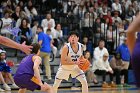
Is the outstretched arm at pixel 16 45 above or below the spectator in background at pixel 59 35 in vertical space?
below

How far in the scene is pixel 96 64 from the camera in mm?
16906

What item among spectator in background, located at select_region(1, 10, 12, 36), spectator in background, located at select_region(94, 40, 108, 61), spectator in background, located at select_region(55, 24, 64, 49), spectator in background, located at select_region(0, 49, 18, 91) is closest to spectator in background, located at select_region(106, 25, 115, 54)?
spectator in background, located at select_region(94, 40, 108, 61)

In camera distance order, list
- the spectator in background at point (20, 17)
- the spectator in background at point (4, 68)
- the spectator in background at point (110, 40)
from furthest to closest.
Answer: the spectator in background at point (110, 40)
the spectator in background at point (20, 17)
the spectator in background at point (4, 68)

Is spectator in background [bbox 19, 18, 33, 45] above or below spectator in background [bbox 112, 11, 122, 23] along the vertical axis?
below

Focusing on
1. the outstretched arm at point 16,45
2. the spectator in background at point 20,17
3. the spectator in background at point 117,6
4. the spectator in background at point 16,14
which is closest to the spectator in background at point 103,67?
the spectator in background at point 20,17

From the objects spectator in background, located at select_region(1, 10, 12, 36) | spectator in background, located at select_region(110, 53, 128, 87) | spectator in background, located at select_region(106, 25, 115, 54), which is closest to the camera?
spectator in background, located at select_region(1, 10, 12, 36)

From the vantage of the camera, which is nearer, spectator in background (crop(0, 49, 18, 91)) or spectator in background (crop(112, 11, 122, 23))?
spectator in background (crop(0, 49, 18, 91))

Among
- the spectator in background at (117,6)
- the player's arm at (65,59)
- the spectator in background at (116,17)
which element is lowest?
the player's arm at (65,59)

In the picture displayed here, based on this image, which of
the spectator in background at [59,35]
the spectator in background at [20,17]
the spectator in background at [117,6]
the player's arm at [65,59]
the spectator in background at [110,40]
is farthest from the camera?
the spectator in background at [117,6]

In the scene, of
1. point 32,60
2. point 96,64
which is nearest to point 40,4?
point 96,64

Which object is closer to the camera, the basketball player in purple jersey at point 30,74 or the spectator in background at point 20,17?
the basketball player in purple jersey at point 30,74

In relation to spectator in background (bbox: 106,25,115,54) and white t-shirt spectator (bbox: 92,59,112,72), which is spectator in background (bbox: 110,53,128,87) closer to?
white t-shirt spectator (bbox: 92,59,112,72)

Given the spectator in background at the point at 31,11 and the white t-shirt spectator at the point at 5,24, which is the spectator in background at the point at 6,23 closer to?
the white t-shirt spectator at the point at 5,24

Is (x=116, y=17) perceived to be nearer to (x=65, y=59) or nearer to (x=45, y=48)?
(x=45, y=48)
